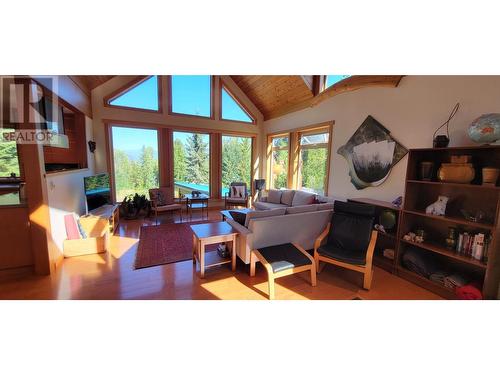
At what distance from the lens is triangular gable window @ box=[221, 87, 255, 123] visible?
614 cm

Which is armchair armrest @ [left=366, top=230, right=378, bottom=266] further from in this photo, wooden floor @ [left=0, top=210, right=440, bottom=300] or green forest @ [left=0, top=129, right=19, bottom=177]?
green forest @ [left=0, top=129, right=19, bottom=177]

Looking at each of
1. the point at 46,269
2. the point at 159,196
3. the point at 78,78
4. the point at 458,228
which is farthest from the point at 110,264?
the point at 458,228

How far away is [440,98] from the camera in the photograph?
255 centimetres

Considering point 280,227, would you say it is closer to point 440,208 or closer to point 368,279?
point 368,279

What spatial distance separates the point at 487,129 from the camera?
1.85m

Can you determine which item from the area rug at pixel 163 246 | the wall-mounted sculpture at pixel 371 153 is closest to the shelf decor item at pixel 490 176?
the wall-mounted sculpture at pixel 371 153

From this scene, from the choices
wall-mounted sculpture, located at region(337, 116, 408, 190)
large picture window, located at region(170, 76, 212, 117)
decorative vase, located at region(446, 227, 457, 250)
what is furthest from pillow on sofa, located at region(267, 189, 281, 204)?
decorative vase, located at region(446, 227, 457, 250)

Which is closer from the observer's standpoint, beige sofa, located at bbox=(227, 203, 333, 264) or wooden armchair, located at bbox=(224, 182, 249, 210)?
beige sofa, located at bbox=(227, 203, 333, 264)

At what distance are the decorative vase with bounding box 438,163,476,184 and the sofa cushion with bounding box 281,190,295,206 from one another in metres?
2.95

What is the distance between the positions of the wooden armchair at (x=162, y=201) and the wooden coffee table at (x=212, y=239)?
2263 mm

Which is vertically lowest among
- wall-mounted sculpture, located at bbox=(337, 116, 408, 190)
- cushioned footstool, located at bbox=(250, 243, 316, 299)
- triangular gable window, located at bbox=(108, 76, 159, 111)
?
cushioned footstool, located at bbox=(250, 243, 316, 299)

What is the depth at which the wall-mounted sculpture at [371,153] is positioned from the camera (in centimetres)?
316

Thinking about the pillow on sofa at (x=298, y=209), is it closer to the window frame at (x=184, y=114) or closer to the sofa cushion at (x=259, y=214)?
the sofa cushion at (x=259, y=214)

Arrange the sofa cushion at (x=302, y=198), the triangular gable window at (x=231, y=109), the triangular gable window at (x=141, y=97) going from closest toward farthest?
the sofa cushion at (x=302, y=198)
the triangular gable window at (x=141, y=97)
the triangular gable window at (x=231, y=109)
